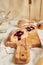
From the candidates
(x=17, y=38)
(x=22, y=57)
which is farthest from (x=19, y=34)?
(x=22, y=57)

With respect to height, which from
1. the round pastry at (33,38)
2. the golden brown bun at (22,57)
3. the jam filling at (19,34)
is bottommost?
the round pastry at (33,38)

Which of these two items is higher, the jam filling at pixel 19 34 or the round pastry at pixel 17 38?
the jam filling at pixel 19 34

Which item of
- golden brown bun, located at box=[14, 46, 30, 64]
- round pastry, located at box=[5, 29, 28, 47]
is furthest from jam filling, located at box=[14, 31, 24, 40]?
golden brown bun, located at box=[14, 46, 30, 64]

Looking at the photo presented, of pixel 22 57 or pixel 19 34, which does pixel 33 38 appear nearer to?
pixel 19 34

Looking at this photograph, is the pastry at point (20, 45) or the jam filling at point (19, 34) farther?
the jam filling at point (19, 34)

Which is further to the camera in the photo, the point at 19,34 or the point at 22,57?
the point at 19,34

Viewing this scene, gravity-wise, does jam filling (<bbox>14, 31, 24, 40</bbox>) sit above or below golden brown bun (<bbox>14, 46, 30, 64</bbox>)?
above

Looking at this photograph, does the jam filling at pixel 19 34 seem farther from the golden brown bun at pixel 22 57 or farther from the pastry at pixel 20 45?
the golden brown bun at pixel 22 57

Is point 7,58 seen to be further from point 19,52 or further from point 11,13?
point 11,13

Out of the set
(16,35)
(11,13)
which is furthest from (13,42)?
(11,13)

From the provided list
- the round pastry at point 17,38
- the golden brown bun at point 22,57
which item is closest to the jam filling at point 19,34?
the round pastry at point 17,38

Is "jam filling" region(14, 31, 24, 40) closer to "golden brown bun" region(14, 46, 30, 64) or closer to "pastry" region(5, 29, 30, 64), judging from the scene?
"pastry" region(5, 29, 30, 64)
